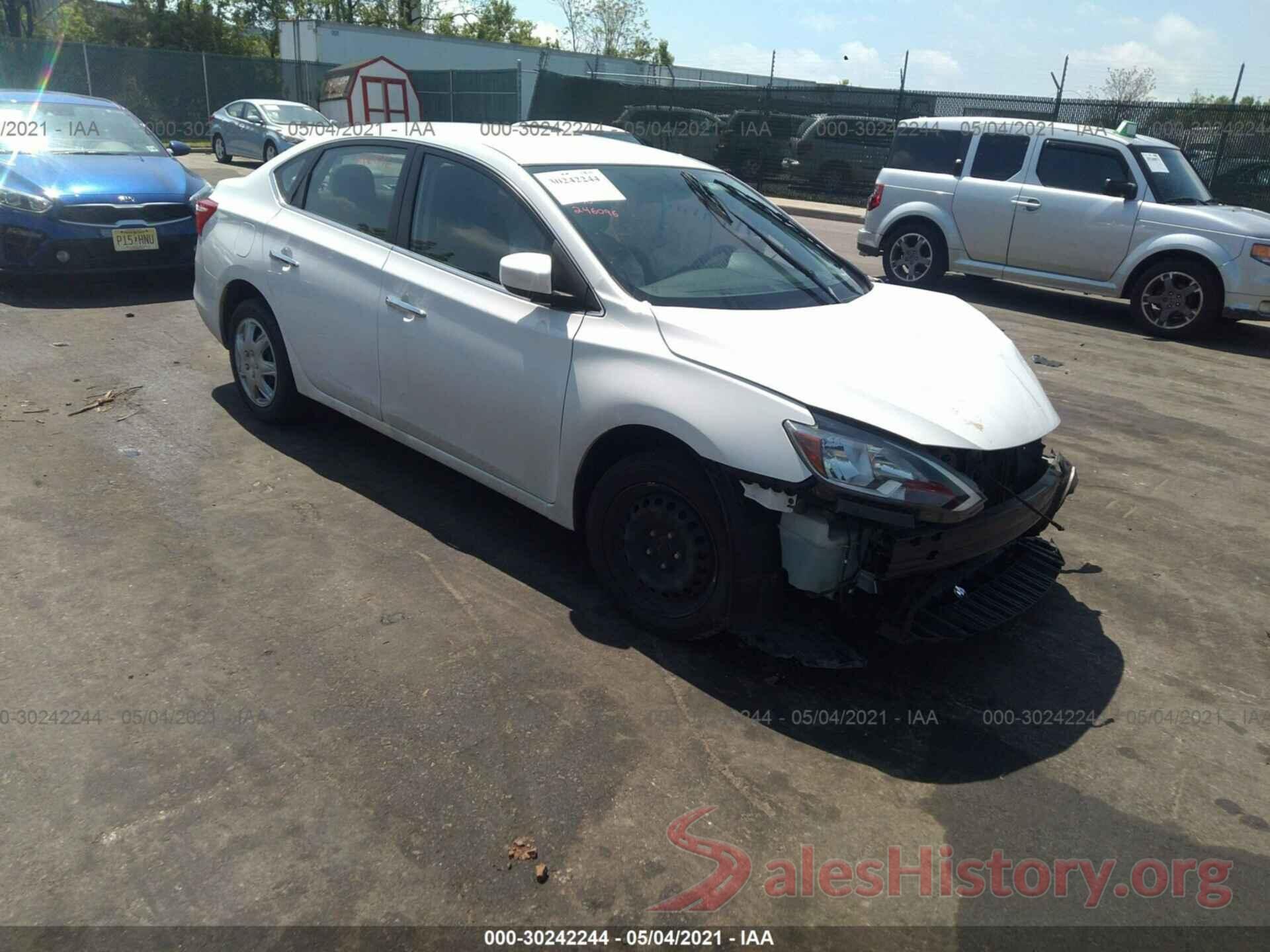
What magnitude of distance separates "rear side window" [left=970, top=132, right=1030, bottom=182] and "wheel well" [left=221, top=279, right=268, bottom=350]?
8.42 m

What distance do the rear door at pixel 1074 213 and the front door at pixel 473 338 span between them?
25.8 feet

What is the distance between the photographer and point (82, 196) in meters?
8.05

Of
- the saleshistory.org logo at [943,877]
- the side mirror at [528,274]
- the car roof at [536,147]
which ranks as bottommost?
the saleshistory.org logo at [943,877]

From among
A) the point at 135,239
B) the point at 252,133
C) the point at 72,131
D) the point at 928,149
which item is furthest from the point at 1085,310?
the point at 252,133

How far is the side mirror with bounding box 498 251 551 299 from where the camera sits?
12.0 ft

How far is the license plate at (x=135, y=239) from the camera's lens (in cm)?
810

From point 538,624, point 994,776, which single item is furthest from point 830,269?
point 994,776

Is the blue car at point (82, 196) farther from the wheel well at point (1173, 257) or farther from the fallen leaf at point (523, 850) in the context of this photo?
the wheel well at point (1173, 257)

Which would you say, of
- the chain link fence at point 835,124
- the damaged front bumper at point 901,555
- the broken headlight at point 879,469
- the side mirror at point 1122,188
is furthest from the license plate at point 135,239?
the chain link fence at point 835,124

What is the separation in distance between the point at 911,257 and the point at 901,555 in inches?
358

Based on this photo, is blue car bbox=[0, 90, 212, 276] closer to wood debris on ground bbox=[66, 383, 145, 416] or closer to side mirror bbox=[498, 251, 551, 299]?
wood debris on ground bbox=[66, 383, 145, 416]

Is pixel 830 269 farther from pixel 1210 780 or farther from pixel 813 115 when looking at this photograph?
pixel 813 115

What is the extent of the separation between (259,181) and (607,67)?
159ft

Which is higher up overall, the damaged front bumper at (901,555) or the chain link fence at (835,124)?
the chain link fence at (835,124)
